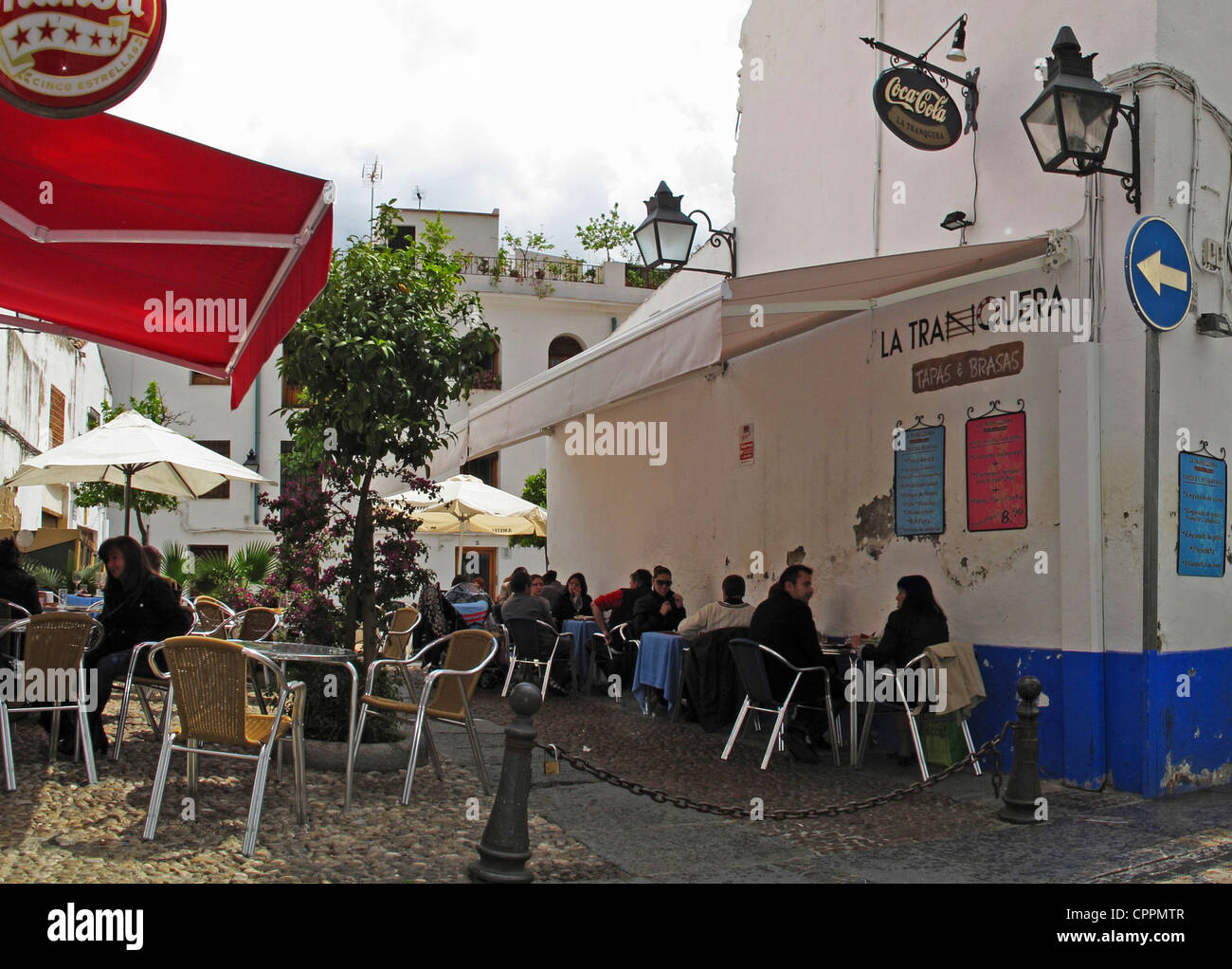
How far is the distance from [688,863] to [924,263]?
3909 mm

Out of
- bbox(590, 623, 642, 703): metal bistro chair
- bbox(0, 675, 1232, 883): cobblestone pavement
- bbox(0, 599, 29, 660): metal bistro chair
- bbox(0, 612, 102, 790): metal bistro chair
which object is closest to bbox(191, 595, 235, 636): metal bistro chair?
bbox(0, 599, 29, 660): metal bistro chair

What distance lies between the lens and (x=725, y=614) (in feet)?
27.3

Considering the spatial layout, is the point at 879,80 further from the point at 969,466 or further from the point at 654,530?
the point at 654,530

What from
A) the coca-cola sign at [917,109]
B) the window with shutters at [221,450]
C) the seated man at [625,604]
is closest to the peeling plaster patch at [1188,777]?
the coca-cola sign at [917,109]

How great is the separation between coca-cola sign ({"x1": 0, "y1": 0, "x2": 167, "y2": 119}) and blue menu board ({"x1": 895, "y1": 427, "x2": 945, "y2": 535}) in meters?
5.52

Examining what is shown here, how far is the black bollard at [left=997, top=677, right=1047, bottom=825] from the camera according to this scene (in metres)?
5.27

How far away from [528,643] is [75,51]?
7.22m

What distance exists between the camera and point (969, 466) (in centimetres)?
711

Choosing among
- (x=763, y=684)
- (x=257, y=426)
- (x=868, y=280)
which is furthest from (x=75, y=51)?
(x=257, y=426)

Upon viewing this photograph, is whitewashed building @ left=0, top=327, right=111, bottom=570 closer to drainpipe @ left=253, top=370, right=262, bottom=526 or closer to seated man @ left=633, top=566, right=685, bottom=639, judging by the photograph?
drainpipe @ left=253, top=370, right=262, bottom=526

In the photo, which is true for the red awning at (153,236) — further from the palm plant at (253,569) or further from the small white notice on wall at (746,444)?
the palm plant at (253,569)

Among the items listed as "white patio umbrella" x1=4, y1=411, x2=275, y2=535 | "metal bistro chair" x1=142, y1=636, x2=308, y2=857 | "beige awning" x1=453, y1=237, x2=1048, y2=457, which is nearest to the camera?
"metal bistro chair" x1=142, y1=636, x2=308, y2=857

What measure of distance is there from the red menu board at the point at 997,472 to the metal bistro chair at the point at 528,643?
4.36 m
